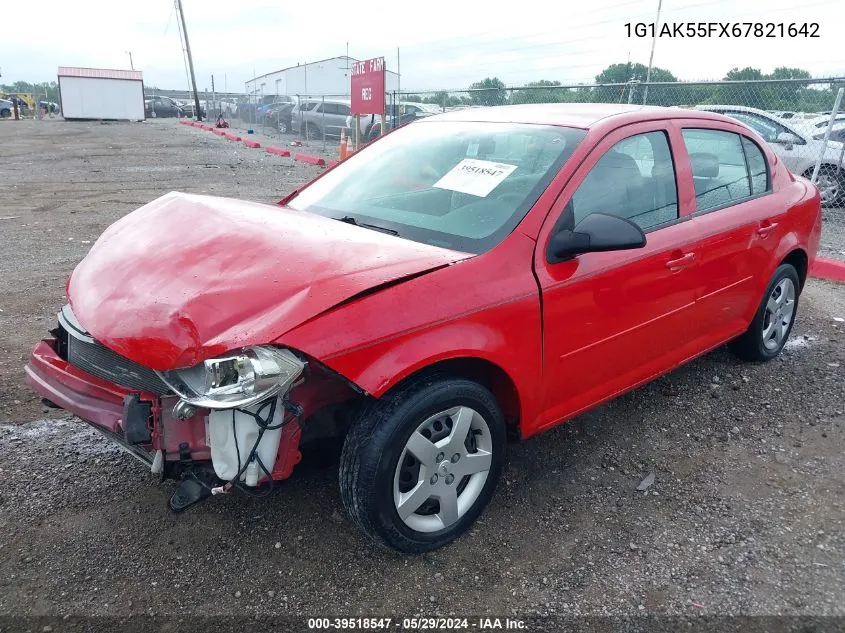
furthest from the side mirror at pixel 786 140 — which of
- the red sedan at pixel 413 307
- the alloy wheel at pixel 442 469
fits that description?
the alloy wheel at pixel 442 469

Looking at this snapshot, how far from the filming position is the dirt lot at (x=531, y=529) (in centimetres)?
242

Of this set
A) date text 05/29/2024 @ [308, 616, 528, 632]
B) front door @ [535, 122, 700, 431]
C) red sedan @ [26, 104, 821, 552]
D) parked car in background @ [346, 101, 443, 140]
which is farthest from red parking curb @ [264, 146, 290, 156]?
date text 05/29/2024 @ [308, 616, 528, 632]

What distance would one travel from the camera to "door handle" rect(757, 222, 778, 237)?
383cm

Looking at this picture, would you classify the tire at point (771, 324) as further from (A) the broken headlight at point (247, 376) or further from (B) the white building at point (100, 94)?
(B) the white building at point (100, 94)

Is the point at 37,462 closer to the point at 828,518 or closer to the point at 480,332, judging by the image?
the point at 480,332

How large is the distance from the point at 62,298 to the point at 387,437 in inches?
166

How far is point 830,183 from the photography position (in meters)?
10.1

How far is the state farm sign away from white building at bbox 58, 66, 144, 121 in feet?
106

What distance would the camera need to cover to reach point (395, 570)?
2.56 meters

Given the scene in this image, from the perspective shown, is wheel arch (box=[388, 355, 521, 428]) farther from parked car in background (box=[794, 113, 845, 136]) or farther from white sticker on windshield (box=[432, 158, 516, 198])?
parked car in background (box=[794, 113, 845, 136])

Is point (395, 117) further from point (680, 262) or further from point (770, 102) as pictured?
point (680, 262)

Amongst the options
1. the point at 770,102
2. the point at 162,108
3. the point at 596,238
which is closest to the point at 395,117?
the point at 770,102

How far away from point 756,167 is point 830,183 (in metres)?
7.47

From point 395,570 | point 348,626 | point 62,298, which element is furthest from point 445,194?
point 62,298
